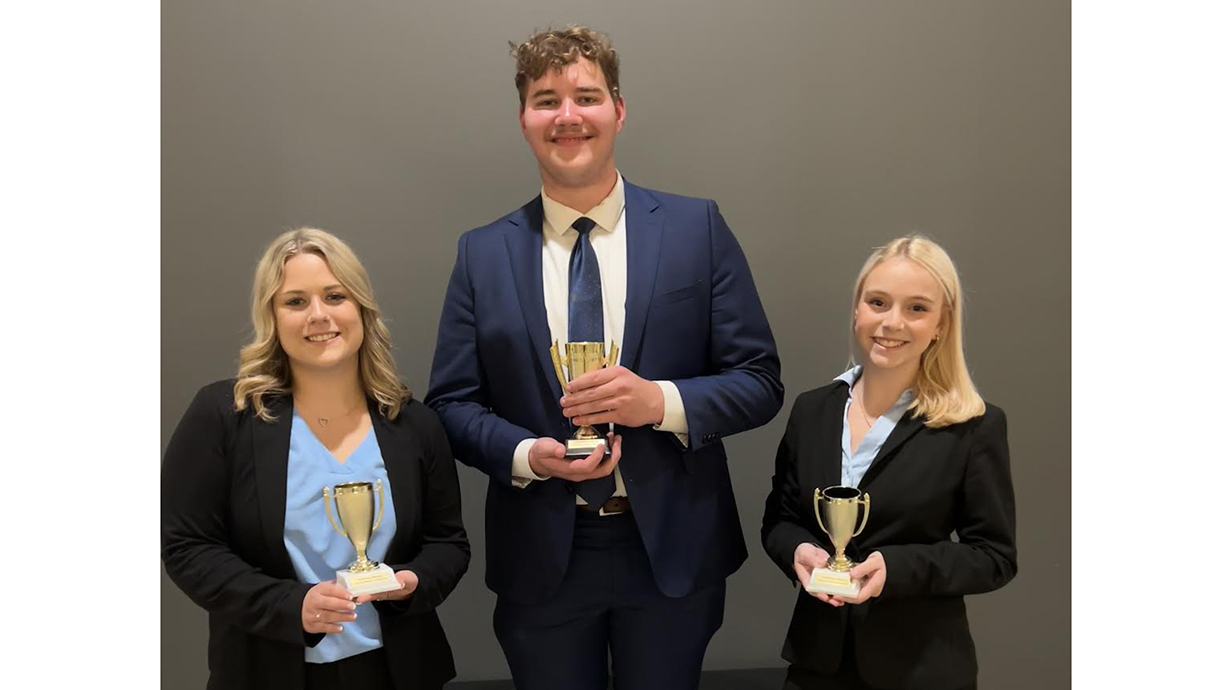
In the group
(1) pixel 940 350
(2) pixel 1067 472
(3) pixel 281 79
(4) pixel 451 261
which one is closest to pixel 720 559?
(1) pixel 940 350

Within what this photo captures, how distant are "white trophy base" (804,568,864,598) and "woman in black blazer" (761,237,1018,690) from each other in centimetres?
2

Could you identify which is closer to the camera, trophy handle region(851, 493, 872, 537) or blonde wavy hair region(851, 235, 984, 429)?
trophy handle region(851, 493, 872, 537)

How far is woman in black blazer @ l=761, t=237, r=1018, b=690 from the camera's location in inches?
107

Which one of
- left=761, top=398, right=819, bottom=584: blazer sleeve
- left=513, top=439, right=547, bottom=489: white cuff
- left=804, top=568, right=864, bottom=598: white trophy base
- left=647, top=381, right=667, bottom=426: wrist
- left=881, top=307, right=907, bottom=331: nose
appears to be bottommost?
left=804, top=568, right=864, bottom=598: white trophy base

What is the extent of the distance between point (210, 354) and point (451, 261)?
39.4 inches

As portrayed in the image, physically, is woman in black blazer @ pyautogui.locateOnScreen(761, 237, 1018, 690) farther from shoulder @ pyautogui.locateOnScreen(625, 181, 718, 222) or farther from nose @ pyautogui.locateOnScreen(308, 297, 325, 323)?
nose @ pyautogui.locateOnScreen(308, 297, 325, 323)

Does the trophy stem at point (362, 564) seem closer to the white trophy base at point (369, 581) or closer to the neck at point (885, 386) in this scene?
the white trophy base at point (369, 581)

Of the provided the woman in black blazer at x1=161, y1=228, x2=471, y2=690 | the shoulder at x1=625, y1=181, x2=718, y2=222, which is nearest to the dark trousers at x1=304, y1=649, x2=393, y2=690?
the woman in black blazer at x1=161, y1=228, x2=471, y2=690

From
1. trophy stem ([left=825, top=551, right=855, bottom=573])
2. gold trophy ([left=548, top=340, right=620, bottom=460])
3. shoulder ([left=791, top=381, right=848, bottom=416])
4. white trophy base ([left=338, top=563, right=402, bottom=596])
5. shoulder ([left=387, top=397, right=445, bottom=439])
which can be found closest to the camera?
white trophy base ([left=338, top=563, right=402, bottom=596])

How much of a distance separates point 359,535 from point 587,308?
90 cm

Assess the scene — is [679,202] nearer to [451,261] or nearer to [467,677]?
[451,261]

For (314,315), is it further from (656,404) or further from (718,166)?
(718,166)

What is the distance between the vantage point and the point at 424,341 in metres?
4.05

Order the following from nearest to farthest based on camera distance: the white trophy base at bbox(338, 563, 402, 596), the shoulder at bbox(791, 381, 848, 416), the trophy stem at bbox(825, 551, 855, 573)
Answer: the white trophy base at bbox(338, 563, 402, 596)
the trophy stem at bbox(825, 551, 855, 573)
the shoulder at bbox(791, 381, 848, 416)
